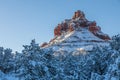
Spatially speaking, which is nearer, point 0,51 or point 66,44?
point 0,51

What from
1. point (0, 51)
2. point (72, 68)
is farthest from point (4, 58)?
point (72, 68)

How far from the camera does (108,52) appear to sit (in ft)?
130

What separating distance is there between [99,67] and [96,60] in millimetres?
1105

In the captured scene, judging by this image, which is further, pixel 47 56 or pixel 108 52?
pixel 108 52

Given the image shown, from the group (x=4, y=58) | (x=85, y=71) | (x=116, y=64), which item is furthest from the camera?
(x=4, y=58)

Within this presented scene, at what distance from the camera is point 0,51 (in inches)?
3041

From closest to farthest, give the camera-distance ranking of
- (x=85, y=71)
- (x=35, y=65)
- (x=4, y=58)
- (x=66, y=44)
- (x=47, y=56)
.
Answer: (x=35, y=65)
(x=47, y=56)
(x=85, y=71)
(x=4, y=58)
(x=66, y=44)

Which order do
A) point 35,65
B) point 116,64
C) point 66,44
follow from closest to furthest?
point 116,64 < point 35,65 < point 66,44

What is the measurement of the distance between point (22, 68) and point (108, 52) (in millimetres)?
11321

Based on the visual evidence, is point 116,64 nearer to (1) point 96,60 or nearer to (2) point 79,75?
(2) point 79,75

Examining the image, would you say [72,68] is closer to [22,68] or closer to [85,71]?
[85,71]

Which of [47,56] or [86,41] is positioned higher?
[86,41]

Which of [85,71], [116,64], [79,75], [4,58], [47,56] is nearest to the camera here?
[116,64]

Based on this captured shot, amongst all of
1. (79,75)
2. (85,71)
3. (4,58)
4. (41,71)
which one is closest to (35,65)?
(41,71)
